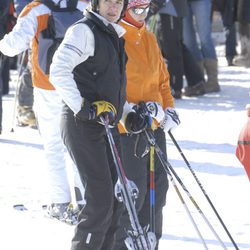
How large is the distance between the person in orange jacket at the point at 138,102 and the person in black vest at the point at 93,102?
0.26 meters

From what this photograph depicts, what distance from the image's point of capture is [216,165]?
23.8 ft

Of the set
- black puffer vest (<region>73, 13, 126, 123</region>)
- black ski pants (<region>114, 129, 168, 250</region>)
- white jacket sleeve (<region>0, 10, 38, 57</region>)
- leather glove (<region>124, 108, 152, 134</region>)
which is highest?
black puffer vest (<region>73, 13, 126, 123</region>)

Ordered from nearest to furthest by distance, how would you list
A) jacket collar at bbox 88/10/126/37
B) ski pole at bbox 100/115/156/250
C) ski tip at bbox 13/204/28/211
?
ski pole at bbox 100/115/156/250
jacket collar at bbox 88/10/126/37
ski tip at bbox 13/204/28/211

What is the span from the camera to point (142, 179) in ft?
15.1

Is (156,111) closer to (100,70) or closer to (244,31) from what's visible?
(100,70)

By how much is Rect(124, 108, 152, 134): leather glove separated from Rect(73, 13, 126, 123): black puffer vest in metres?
0.17

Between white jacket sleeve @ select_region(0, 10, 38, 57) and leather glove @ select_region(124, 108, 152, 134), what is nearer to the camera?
leather glove @ select_region(124, 108, 152, 134)

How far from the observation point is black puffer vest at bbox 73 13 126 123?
427cm

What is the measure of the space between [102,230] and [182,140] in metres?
4.09

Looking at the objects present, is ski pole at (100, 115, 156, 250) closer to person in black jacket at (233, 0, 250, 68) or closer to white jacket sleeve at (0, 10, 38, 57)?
white jacket sleeve at (0, 10, 38, 57)

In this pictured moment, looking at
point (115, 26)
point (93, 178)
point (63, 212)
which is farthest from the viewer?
point (63, 212)

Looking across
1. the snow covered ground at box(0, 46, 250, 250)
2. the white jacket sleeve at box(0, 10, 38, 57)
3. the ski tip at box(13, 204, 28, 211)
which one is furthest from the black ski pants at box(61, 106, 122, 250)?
the ski tip at box(13, 204, 28, 211)

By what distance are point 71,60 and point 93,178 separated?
1.98ft

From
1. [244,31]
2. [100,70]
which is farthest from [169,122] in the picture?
[244,31]
